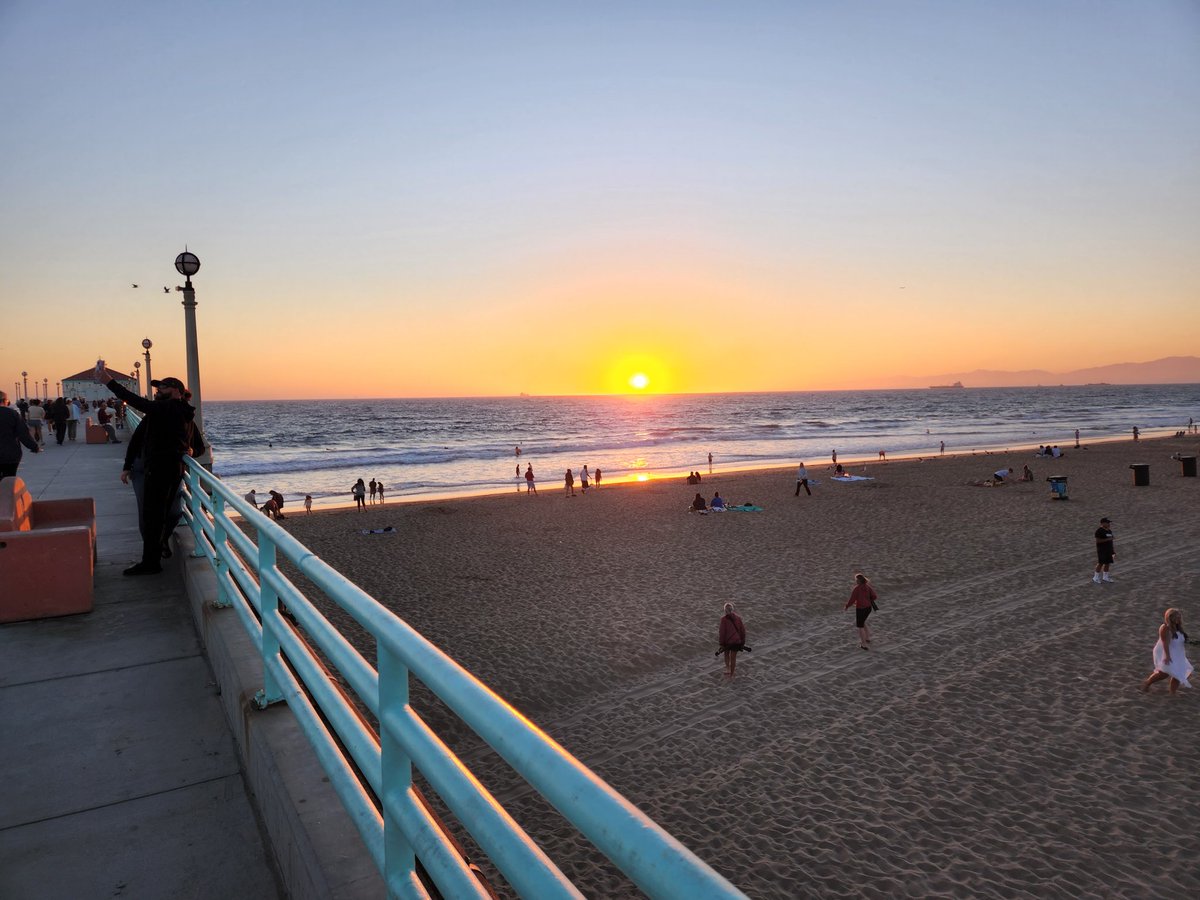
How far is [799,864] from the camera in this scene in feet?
22.8

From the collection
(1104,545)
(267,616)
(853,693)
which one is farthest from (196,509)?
(1104,545)

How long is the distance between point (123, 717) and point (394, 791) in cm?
293

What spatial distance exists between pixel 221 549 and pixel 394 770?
3291mm

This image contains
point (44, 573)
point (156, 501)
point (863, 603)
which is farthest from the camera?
point (863, 603)

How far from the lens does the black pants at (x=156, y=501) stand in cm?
612

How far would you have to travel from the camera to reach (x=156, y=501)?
6160 millimetres

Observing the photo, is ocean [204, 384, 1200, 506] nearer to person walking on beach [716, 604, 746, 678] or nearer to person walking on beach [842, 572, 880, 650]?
person walking on beach [842, 572, 880, 650]

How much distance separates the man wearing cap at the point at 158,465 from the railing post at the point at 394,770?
5484mm

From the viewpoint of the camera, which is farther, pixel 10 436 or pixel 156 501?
pixel 10 436

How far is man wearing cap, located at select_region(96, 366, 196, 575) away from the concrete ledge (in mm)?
2658

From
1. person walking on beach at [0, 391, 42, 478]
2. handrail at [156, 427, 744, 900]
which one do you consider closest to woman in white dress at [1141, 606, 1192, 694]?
handrail at [156, 427, 744, 900]

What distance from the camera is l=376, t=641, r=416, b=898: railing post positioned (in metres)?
1.59

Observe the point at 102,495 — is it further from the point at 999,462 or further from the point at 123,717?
the point at 999,462

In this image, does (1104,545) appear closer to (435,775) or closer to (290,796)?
(290,796)
